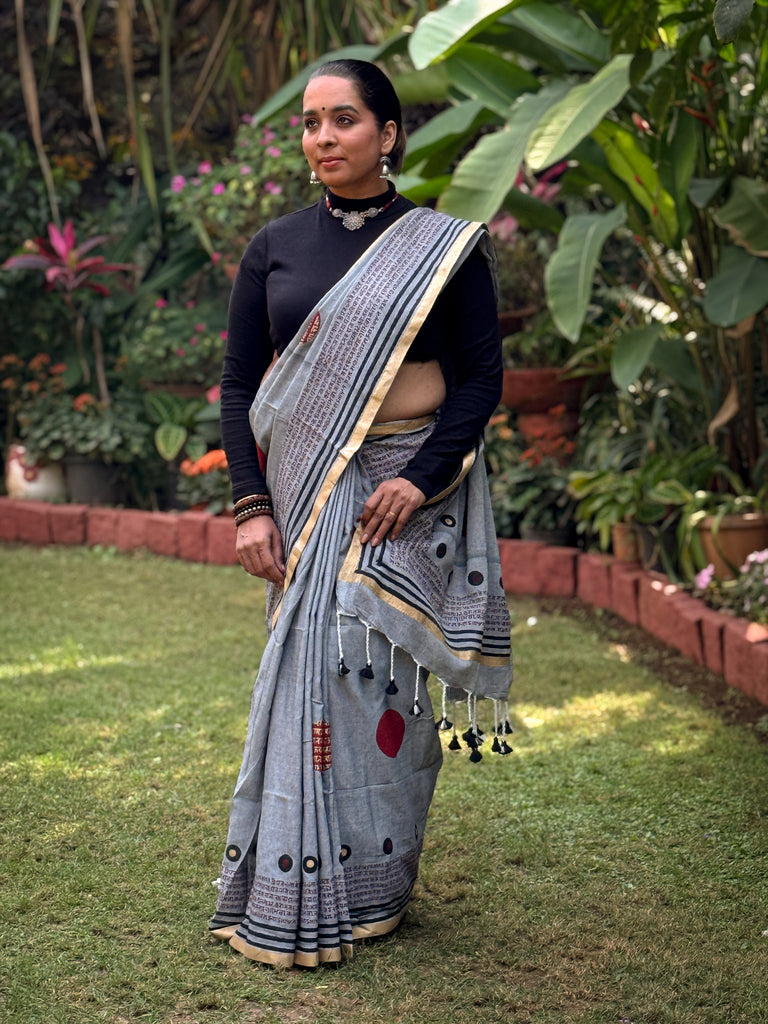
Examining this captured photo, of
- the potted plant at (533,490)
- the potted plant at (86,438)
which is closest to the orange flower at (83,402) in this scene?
the potted plant at (86,438)

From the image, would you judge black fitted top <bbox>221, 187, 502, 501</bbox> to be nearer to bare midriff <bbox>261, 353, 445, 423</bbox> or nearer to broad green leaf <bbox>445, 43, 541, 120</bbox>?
bare midriff <bbox>261, 353, 445, 423</bbox>

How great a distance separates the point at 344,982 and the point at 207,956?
0.29 metres

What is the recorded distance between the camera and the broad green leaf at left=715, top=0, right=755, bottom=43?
8.11ft

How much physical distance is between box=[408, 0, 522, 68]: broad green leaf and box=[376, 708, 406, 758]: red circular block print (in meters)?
2.68

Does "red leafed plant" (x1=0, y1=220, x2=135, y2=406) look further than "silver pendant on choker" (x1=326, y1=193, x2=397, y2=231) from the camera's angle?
Yes

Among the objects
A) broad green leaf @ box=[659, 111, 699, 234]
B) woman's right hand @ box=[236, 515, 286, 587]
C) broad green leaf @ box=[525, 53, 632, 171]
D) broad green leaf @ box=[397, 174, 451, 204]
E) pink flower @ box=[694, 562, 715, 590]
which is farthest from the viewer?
broad green leaf @ box=[397, 174, 451, 204]

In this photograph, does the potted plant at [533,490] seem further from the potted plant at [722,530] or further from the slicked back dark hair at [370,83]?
the slicked back dark hair at [370,83]

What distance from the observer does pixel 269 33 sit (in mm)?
8148

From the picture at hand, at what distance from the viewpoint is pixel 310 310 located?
257cm

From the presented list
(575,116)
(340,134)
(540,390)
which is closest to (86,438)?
(540,390)

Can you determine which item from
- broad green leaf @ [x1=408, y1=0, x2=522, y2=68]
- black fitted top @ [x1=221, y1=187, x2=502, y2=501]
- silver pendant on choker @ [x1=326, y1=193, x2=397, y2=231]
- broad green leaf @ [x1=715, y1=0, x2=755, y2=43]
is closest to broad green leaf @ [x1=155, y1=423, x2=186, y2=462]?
broad green leaf @ [x1=408, y1=0, x2=522, y2=68]

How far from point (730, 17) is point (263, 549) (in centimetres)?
141

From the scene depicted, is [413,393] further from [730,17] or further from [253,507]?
[730,17]

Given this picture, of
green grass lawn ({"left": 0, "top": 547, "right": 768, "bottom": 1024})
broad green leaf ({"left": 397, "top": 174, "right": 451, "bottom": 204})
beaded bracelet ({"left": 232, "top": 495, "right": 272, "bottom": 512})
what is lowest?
green grass lawn ({"left": 0, "top": 547, "right": 768, "bottom": 1024})
